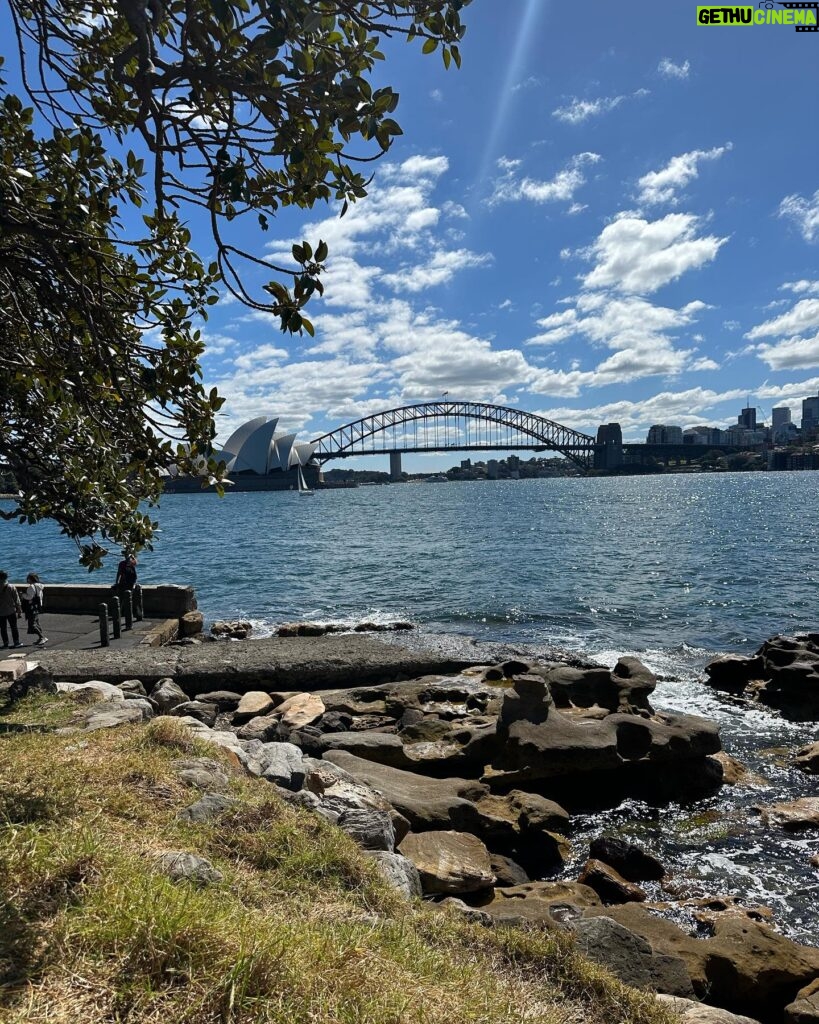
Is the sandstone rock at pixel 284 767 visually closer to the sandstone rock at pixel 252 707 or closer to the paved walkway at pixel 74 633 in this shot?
the sandstone rock at pixel 252 707

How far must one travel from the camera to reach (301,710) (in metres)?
8.42

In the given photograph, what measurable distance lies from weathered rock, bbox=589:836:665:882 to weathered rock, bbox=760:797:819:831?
174cm

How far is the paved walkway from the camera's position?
11859 millimetres

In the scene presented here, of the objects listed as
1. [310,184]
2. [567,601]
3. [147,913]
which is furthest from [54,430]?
[567,601]

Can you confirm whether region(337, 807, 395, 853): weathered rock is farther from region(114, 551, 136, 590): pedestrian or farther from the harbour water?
region(114, 551, 136, 590): pedestrian

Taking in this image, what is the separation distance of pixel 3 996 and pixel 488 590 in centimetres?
2066

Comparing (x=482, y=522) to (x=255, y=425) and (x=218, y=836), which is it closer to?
(x=218, y=836)

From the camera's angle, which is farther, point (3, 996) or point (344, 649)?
point (344, 649)

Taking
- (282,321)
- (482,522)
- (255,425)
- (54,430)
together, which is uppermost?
(255,425)

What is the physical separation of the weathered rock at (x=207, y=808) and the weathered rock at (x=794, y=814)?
5.77 metres

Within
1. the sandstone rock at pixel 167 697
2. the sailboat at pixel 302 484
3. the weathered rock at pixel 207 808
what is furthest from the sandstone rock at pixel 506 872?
the sailboat at pixel 302 484

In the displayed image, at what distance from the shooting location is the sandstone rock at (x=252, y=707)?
8250 millimetres

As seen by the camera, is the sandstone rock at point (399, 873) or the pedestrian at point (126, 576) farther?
the pedestrian at point (126, 576)

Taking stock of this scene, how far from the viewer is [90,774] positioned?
3734 mm
